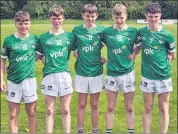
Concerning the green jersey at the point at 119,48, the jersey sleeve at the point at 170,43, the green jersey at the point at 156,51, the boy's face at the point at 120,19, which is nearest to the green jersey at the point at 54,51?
the green jersey at the point at 119,48

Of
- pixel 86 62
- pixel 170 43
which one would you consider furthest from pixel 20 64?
pixel 170 43

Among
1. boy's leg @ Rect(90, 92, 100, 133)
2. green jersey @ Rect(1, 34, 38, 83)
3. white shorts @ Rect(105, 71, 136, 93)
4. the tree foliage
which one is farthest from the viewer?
the tree foliage

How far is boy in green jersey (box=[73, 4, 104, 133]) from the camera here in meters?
5.82

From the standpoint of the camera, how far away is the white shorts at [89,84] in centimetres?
591

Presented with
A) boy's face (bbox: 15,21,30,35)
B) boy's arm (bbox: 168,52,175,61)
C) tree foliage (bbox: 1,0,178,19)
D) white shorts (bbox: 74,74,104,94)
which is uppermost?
boy's face (bbox: 15,21,30,35)

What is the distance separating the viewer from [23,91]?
18.3 ft

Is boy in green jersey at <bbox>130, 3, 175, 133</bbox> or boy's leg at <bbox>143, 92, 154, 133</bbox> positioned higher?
boy in green jersey at <bbox>130, 3, 175, 133</bbox>

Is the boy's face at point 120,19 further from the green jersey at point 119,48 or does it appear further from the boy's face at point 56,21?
the boy's face at point 56,21

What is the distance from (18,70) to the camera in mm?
5527

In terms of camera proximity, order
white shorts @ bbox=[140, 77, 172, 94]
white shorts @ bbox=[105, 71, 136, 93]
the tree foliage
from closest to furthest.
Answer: white shorts @ bbox=[140, 77, 172, 94] → white shorts @ bbox=[105, 71, 136, 93] → the tree foliage

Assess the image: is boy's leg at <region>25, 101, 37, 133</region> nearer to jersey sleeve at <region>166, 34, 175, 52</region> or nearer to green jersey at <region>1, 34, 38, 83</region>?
green jersey at <region>1, 34, 38, 83</region>

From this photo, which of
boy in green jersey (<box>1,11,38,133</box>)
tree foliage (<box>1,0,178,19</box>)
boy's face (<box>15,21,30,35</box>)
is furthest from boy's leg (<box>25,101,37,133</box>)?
tree foliage (<box>1,0,178,19</box>)

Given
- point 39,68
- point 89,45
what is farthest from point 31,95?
point 39,68

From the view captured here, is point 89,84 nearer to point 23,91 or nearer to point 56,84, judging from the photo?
point 56,84
